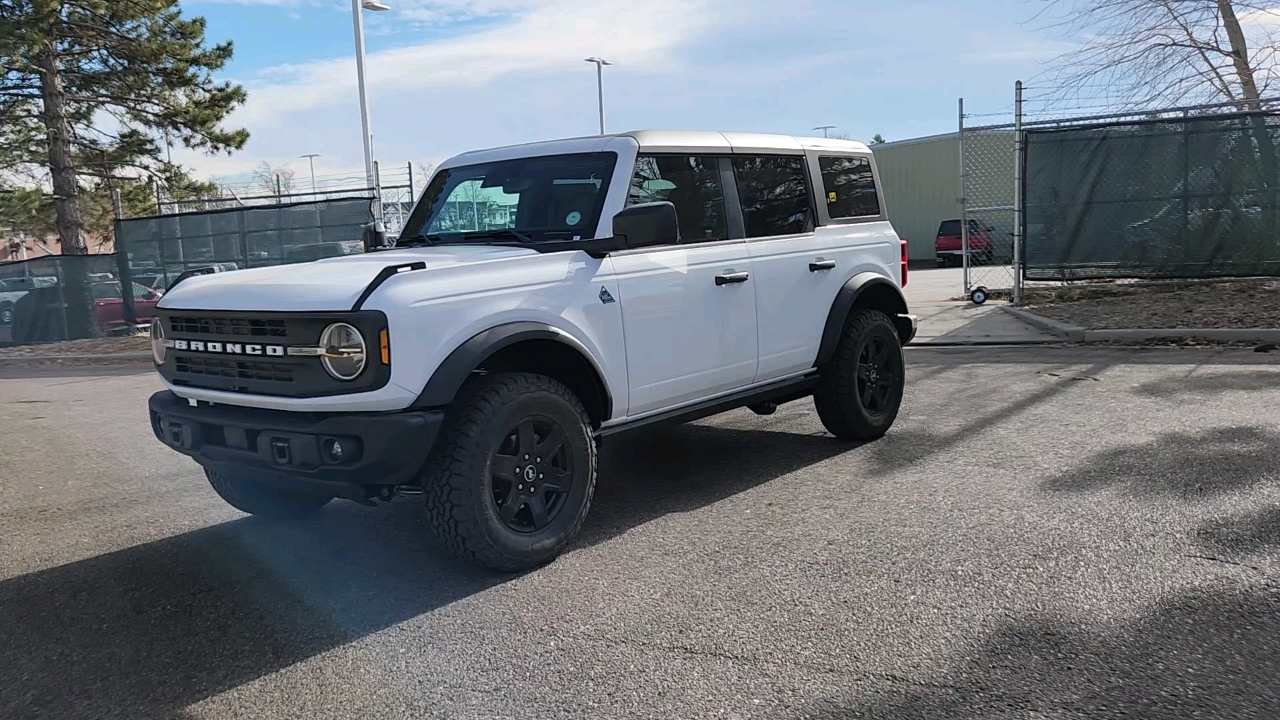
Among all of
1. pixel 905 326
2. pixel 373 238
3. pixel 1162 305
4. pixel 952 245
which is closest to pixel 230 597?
pixel 373 238

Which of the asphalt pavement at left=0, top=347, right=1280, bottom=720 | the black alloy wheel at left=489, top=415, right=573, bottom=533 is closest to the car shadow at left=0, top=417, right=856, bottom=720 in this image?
the asphalt pavement at left=0, top=347, right=1280, bottom=720

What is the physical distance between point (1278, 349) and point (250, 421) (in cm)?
934

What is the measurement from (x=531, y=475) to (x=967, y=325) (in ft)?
30.8

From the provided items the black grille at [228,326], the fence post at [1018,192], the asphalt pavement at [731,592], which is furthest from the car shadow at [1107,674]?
the fence post at [1018,192]

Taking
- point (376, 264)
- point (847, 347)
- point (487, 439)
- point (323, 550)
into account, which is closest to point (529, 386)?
point (487, 439)

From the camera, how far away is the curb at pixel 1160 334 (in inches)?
393

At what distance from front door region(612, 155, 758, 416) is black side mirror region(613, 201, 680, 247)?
0.16 meters

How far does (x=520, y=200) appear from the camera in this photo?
536 cm

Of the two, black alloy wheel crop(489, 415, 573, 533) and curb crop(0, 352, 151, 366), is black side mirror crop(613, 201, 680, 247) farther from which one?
curb crop(0, 352, 151, 366)

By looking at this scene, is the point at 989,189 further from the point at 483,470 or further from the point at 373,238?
the point at 483,470

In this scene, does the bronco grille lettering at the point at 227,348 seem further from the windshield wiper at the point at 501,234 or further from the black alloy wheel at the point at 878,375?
the black alloy wheel at the point at 878,375

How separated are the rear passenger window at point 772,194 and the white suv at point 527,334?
1 centimetres

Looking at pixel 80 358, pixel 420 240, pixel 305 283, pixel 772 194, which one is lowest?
pixel 80 358

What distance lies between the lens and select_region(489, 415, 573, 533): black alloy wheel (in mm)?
4340
